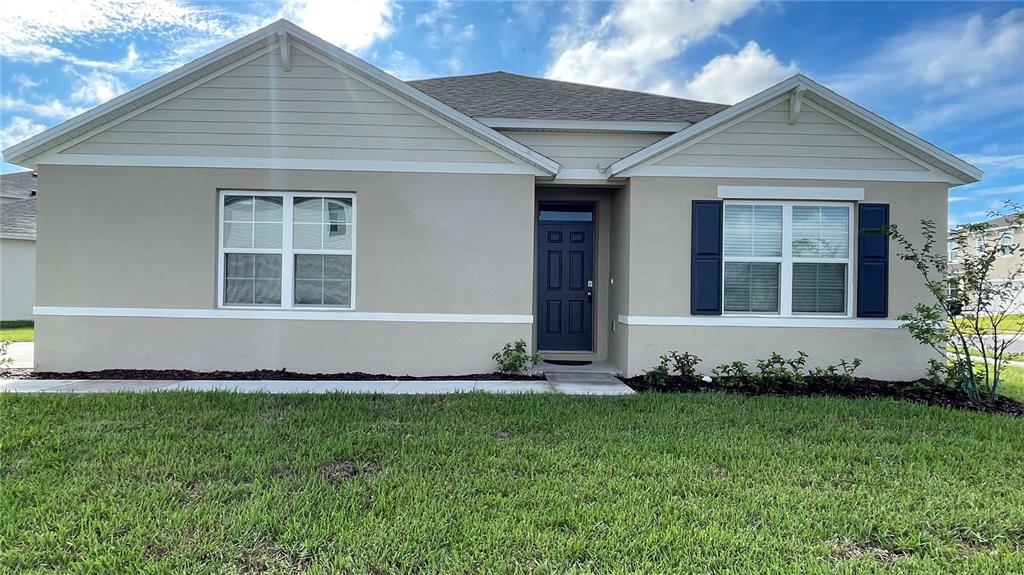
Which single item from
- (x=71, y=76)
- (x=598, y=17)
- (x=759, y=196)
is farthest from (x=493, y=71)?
(x=71, y=76)

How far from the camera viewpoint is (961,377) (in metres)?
6.32

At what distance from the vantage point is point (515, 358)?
6789 mm

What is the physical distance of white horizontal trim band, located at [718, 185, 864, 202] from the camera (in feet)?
22.6

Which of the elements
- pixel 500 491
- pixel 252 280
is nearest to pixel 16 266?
pixel 252 280

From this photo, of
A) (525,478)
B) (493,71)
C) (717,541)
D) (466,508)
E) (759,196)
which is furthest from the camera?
(493,71)

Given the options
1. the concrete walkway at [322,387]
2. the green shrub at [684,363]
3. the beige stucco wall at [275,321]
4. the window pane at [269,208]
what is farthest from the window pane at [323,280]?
the green shrub at [684,363]

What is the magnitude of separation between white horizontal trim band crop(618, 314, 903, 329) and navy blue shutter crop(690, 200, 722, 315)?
0.12 meters

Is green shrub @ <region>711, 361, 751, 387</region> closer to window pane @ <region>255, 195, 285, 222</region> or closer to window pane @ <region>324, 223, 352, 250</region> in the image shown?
window pane @ <region>324, 223, 352, 250</region>

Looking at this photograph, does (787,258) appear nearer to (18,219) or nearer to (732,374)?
(732,374)

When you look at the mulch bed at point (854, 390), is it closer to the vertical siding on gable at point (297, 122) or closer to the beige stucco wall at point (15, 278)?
the vertical siding on gable at point (297, 122)

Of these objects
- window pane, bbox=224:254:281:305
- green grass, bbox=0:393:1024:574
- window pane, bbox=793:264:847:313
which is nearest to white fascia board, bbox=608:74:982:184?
window pane, bbox=793:264:847:313

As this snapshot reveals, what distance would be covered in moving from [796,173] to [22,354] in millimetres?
12454

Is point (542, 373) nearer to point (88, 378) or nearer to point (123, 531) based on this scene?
point (123, 531)

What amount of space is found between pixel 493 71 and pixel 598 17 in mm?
2518
